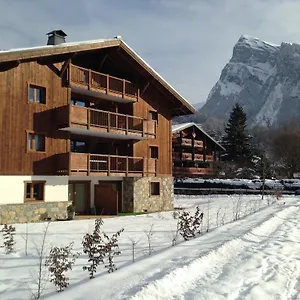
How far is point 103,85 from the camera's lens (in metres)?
20.2

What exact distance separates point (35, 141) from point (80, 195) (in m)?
4.13

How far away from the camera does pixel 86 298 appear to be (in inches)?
213

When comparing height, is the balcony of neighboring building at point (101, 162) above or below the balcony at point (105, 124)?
below

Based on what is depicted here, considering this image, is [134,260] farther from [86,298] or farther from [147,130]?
[147,130]

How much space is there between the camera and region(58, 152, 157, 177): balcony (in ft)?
57.2

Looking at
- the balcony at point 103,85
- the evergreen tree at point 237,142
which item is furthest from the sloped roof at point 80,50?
the evergreen tree at point 237,142

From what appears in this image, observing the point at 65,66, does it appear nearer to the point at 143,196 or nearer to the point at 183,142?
the point at 143,196

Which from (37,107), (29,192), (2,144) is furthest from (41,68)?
(29,192)

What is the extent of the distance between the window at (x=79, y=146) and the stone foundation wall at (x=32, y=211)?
3388 millimetres

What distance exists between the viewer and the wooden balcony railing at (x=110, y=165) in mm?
17734

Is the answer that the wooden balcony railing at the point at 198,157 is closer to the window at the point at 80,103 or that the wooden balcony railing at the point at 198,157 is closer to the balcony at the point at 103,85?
the balcony at the point at 103,85

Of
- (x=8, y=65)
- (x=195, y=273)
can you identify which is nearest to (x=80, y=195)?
(x=8, y=65)

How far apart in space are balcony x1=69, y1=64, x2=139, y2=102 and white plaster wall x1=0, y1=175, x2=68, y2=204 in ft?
14.9

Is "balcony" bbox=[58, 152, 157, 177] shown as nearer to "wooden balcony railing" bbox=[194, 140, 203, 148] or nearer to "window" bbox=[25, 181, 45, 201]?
"window" bbox=[25, 181, 45, 201]
